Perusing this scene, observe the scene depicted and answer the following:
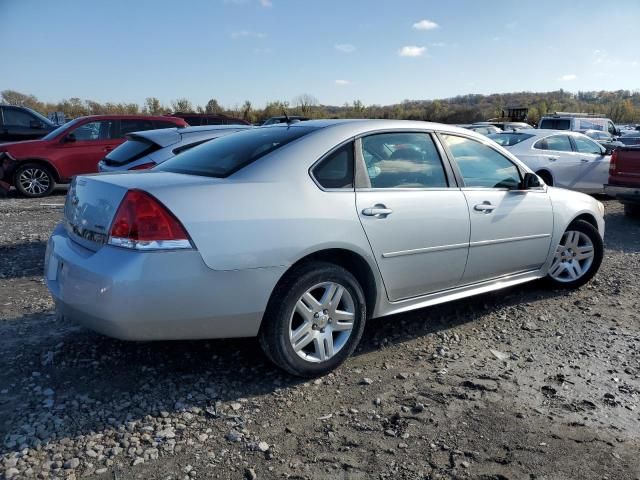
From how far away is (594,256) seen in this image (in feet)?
17.3

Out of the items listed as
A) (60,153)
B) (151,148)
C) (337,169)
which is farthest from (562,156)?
(60,153)

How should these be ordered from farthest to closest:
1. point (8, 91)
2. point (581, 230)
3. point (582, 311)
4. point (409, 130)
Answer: point (8, 91) < point (581, 230) < point (582, 311) < point (409, 130)

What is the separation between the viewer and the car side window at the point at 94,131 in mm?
11312

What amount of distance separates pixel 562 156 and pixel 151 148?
26.8 feet

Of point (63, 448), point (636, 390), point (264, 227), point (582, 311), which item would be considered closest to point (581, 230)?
point (582, 311)

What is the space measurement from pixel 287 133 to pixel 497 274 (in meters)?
2.03

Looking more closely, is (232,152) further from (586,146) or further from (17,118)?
(17,118)

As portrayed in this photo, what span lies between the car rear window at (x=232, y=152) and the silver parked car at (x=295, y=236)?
2 cm

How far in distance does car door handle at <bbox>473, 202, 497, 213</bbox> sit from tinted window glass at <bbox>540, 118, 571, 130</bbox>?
18.6m

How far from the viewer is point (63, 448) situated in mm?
2621

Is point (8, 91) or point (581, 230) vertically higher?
point (8, 91)

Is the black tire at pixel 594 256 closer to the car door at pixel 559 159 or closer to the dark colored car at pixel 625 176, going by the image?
the dark colored car at pixel 625 176

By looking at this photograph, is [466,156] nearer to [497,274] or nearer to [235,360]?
[497,274]

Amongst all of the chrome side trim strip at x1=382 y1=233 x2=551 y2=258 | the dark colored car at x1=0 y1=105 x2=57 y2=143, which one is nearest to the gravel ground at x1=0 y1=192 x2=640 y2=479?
the chrome side trim strip at x1=382 y1=233 x2=551 y2=258
